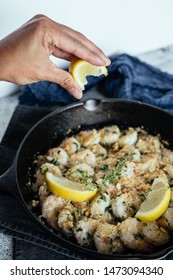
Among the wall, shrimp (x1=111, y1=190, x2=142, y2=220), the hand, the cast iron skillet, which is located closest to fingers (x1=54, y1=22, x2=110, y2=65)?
the hand

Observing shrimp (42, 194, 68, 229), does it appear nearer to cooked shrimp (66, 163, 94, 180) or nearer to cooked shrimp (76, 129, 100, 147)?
cooked shrimp (66, 163, 94, 180)

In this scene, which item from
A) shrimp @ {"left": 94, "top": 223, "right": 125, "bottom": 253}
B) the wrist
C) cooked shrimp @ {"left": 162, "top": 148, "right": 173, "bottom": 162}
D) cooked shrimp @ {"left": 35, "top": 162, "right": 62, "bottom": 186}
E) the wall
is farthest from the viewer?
the wall

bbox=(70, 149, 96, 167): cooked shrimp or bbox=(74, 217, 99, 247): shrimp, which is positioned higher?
bbox=(70, 149, 96, 167): cooked shrimp

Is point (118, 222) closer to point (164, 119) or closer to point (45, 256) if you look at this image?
point (45, 256)

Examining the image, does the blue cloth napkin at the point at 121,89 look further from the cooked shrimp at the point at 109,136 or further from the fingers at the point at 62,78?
the fingers at the point at 62,78

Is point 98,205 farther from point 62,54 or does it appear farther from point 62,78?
point 62,54

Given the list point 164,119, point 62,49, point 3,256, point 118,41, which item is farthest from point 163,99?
point 3,256
